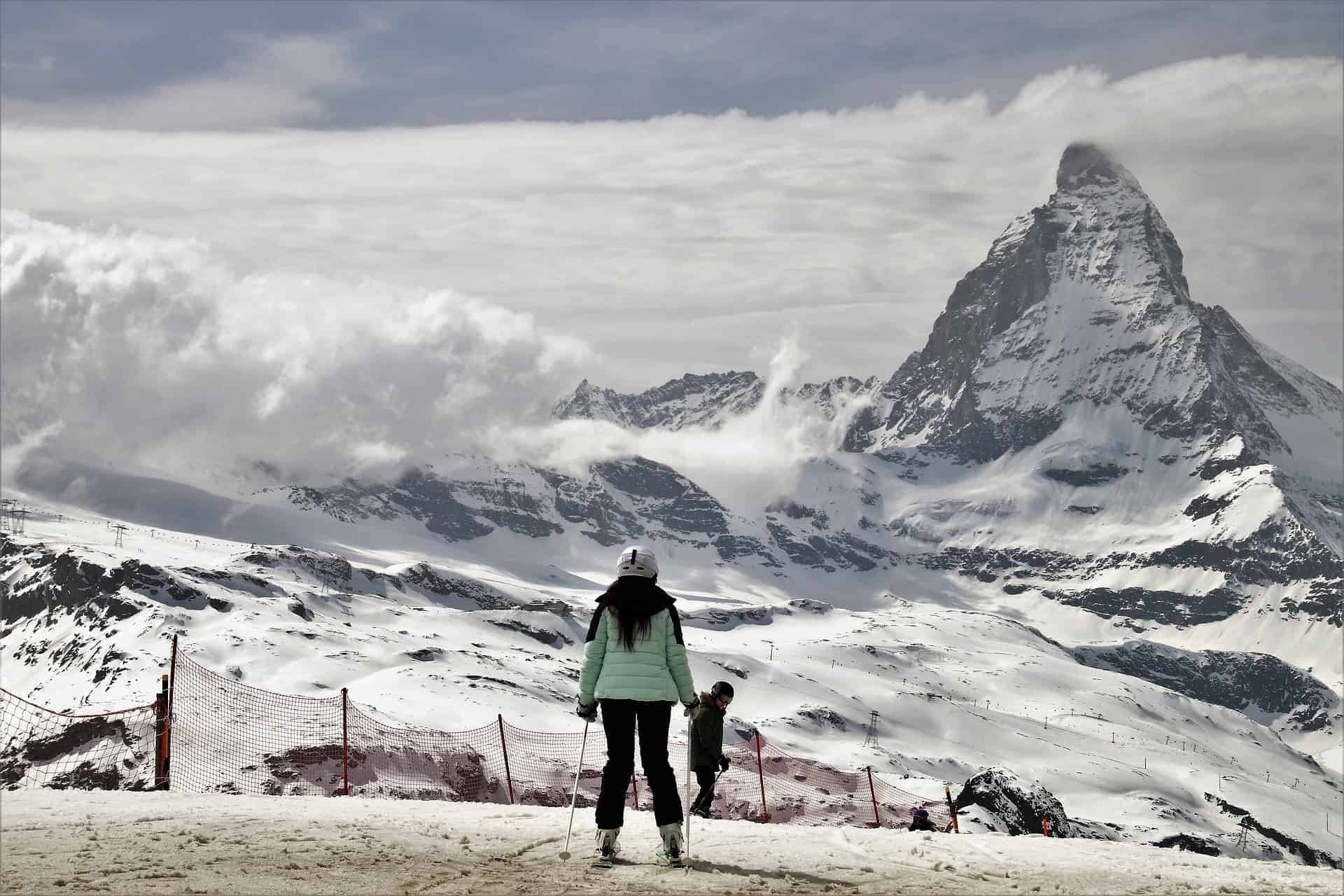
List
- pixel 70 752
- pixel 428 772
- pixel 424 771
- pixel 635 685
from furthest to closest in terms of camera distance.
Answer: pixel 70 752 → pixel 428 772 → pixel 424 771 → pixel 635 685

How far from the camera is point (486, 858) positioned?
48.9 ft

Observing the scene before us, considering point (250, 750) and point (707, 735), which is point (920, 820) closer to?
point (707, 735)

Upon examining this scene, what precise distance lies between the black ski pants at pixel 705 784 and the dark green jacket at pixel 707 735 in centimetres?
9

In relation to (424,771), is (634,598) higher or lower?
higher

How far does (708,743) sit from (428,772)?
4797 centimetres

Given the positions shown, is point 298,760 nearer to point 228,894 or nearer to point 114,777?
point 114,777

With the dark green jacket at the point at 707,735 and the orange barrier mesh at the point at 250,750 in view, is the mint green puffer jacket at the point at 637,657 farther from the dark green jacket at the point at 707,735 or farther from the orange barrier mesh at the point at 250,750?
the orange barrier mesh at the point at 250,750

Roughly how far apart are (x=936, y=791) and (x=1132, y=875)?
180 metres

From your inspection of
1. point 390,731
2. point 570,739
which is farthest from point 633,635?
point 570,739

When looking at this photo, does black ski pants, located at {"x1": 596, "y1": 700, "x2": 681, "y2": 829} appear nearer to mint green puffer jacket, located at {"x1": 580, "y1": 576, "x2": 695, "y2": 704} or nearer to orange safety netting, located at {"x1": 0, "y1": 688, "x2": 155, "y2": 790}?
mint green puffer jacket, located at {"x1": 580, "y1": 576, "x2": 695, "y2": 704}

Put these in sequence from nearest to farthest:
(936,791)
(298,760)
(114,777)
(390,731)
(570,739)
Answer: (390,731)
(298,760)
(114,777)
(570,739)
(936,791)

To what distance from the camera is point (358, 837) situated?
15.7m

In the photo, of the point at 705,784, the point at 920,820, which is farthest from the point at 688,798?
the point at 920,820

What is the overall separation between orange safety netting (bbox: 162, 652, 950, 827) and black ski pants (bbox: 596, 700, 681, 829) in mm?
30321
